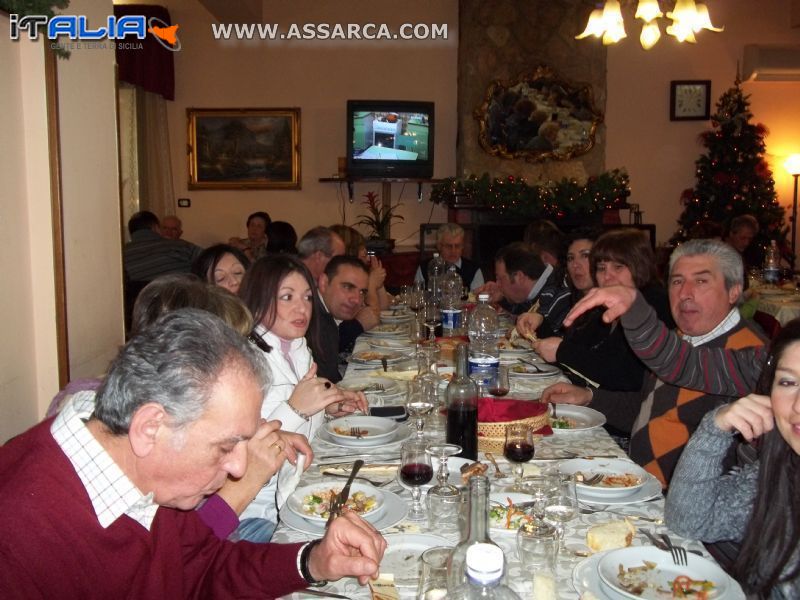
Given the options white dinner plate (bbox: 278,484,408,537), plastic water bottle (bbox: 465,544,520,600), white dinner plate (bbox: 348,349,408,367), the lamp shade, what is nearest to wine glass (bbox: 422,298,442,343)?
white dinner plate (bbox: 348,349,408,367)

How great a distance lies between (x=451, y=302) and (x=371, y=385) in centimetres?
223

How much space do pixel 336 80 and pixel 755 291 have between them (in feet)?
19.1

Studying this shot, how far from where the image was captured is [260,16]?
9047 millimetres

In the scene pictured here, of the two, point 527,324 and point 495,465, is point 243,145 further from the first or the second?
point 495,465

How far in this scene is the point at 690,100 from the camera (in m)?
9.34

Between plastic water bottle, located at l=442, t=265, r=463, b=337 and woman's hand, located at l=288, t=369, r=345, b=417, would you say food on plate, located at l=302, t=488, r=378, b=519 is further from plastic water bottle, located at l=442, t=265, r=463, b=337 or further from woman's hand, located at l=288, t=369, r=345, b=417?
plastic water bottle, located at l=442, t=265, r=463, b=337

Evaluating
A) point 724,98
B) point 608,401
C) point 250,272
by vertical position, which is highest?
point 724,98

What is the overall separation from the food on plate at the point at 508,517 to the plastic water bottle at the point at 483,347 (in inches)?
35.5

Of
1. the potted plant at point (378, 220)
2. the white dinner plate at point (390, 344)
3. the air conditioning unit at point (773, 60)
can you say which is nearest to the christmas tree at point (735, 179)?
the air conditioning unit at point (773, 60)

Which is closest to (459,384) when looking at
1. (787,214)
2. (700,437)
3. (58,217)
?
(700,437)

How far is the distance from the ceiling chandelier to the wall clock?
5.28 meters

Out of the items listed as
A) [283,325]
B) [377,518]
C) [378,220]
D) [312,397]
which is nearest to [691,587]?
[377,518]

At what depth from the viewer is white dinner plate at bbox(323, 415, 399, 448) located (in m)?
2.17

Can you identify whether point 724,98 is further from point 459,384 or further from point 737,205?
point 459,384
